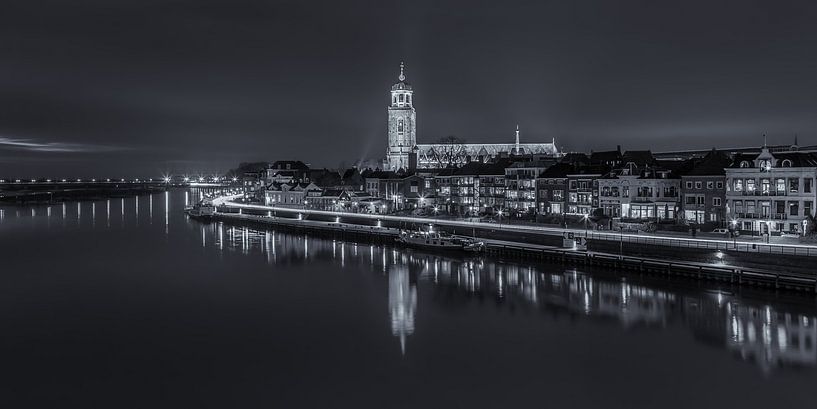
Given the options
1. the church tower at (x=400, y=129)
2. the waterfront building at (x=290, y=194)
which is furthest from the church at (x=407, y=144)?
the waterfront building at (x=290, y=194)

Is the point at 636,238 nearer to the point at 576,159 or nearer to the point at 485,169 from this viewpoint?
the point at 576,159

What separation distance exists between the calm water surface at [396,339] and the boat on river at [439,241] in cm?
339

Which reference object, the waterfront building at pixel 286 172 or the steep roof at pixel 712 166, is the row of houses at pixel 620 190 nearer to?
the steep roof at pixel 712 166

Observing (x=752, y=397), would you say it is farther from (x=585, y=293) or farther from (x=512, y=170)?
(x=512, y=170)

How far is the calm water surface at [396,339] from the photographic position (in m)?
15.5

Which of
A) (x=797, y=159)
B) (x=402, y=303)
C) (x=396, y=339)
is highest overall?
(x=797, y=159)

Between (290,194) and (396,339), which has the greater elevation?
(290,194)

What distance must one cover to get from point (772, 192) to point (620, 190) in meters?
9.29

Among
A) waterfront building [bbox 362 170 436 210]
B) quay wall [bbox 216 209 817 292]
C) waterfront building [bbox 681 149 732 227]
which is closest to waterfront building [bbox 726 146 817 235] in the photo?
waterfront building [bbox 681 149 732 227]

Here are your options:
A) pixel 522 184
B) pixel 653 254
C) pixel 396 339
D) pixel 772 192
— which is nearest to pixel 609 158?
pixel 522 184

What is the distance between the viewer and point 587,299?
79.2 feet

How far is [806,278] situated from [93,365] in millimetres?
23280

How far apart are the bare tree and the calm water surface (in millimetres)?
45663

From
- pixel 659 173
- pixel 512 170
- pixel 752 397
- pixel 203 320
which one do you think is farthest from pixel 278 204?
pixel 752 397
